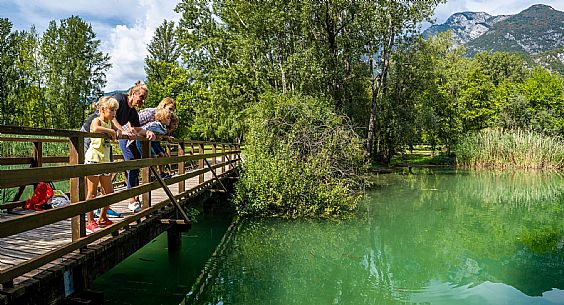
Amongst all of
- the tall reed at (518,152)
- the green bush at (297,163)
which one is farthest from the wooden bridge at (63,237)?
the tall reed at (518,152)

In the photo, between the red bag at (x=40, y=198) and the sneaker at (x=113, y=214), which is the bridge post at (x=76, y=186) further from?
the red bag at (x=40, y=198)

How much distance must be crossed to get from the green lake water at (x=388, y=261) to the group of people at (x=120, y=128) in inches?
67.1

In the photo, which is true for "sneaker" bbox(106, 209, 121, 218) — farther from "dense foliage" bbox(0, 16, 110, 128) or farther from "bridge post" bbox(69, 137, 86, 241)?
"dense foliage" bbox(0, 16, 110, 128)

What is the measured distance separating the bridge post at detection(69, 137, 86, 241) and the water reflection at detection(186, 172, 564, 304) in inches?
107

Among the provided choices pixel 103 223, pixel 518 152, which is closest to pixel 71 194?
pixel 103 223

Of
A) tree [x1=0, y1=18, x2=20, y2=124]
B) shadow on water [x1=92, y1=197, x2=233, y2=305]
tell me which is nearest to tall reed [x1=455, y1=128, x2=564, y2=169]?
shadow on water [x1=92, y1=197, x2=233, y2=305]

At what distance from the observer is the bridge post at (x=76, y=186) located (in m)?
4.13

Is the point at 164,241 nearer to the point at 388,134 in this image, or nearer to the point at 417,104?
the point at 388,134

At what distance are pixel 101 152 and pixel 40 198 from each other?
198 cm

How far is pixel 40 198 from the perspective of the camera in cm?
662

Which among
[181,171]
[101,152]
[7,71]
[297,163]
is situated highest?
[7,71]

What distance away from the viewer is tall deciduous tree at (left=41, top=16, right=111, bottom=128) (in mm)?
33938

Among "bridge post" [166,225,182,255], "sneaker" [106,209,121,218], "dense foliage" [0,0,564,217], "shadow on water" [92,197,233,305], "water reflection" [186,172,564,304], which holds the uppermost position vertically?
"dense foliage" [0,0,564,217]

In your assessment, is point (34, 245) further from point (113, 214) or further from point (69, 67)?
point (69, 67)
